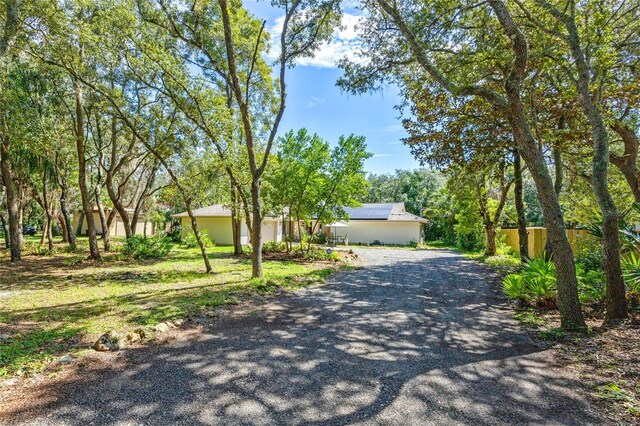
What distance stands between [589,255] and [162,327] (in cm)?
1101

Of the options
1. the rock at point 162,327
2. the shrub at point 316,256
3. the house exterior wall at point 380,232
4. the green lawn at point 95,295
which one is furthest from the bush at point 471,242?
the rock at point 162,327

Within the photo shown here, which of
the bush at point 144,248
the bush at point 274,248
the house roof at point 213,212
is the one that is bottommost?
the bush at point 274,248

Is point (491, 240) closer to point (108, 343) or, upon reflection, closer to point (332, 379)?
point (332, 379)

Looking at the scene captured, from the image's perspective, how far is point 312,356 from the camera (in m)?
4.04

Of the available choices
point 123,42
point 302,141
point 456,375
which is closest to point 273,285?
point 456,375

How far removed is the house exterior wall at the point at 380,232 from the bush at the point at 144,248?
15.9 metres

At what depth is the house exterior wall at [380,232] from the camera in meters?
27.8

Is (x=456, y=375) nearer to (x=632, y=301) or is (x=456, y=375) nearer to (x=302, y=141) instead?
(x=632, y=301)

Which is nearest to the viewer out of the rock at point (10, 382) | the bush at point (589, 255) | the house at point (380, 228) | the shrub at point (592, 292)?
the rock at point (10, 382)

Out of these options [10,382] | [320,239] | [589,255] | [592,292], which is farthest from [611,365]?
[320,239]

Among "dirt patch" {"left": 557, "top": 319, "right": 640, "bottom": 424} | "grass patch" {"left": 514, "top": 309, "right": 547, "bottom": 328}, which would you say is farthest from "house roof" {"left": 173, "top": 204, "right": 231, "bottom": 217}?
"dirt patch" {"left": 557, "top": 319, "right": 640, "bottom": 424}

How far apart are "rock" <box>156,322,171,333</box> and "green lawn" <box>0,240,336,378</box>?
265mm

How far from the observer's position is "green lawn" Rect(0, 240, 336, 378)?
438 cm

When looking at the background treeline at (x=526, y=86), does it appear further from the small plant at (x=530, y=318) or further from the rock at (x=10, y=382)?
the rock at (x=10, y=382)
